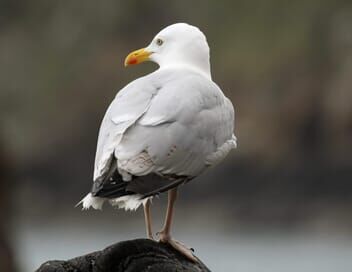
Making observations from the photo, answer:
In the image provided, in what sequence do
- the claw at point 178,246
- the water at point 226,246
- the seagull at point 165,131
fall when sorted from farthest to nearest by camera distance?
1. the water at point 226,246
2. the claw at point 178,246
3. the seagull at point 165,131

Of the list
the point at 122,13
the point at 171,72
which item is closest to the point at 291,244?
the point at 122,13

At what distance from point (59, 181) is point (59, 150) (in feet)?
1.44

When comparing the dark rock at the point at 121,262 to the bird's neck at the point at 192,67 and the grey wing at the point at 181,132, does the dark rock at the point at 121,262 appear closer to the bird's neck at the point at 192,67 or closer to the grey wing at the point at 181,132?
the grey wing at the point at 181,132

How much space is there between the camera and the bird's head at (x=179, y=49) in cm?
334

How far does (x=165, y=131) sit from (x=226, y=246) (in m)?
4.87

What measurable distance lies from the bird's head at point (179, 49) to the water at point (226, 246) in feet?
12.7

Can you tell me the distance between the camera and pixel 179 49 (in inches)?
132

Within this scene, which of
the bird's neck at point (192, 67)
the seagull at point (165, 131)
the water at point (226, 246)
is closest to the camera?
the seagull at point (165, 131)

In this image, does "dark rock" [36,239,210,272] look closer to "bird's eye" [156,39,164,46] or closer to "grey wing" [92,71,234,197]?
"grey wing" [92,71,234,197]

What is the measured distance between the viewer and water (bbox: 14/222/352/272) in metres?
7.48

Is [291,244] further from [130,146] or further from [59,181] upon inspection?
[130,146]

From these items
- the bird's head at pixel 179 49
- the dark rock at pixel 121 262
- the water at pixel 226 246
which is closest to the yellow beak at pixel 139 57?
the bird's head at pixel 179 49

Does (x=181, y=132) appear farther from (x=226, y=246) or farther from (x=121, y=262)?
(x=226, y=246)

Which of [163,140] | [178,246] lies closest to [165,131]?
[163,140]
